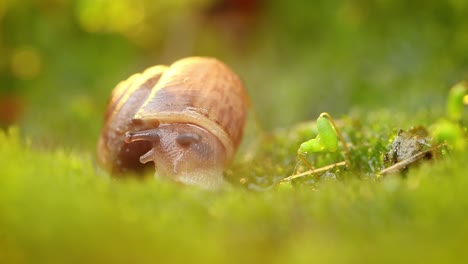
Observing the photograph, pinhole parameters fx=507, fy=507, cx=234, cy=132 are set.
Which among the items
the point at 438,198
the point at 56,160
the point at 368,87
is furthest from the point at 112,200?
the point at 368,87

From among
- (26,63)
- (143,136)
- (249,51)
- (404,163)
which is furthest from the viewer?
(249,51)

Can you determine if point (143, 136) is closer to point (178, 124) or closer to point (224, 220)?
point (178, 124)

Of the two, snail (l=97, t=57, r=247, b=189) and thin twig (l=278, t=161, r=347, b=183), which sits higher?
snail (l=97, t=57, r=247, b=189)

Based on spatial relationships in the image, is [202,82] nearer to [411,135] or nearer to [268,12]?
[411,135]

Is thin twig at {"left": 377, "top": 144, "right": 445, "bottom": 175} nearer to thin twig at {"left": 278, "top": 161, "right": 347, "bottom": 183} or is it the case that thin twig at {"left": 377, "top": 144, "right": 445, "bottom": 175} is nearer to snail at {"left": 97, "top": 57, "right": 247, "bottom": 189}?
thin twig at {"left": 278, "top": 161, "right": 347, "bottom": 183}

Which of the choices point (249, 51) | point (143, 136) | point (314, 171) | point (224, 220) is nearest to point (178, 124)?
point (143, 136)

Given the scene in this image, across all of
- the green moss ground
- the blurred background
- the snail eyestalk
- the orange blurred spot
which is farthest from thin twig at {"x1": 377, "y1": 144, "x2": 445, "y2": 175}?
the orange blurred spot
